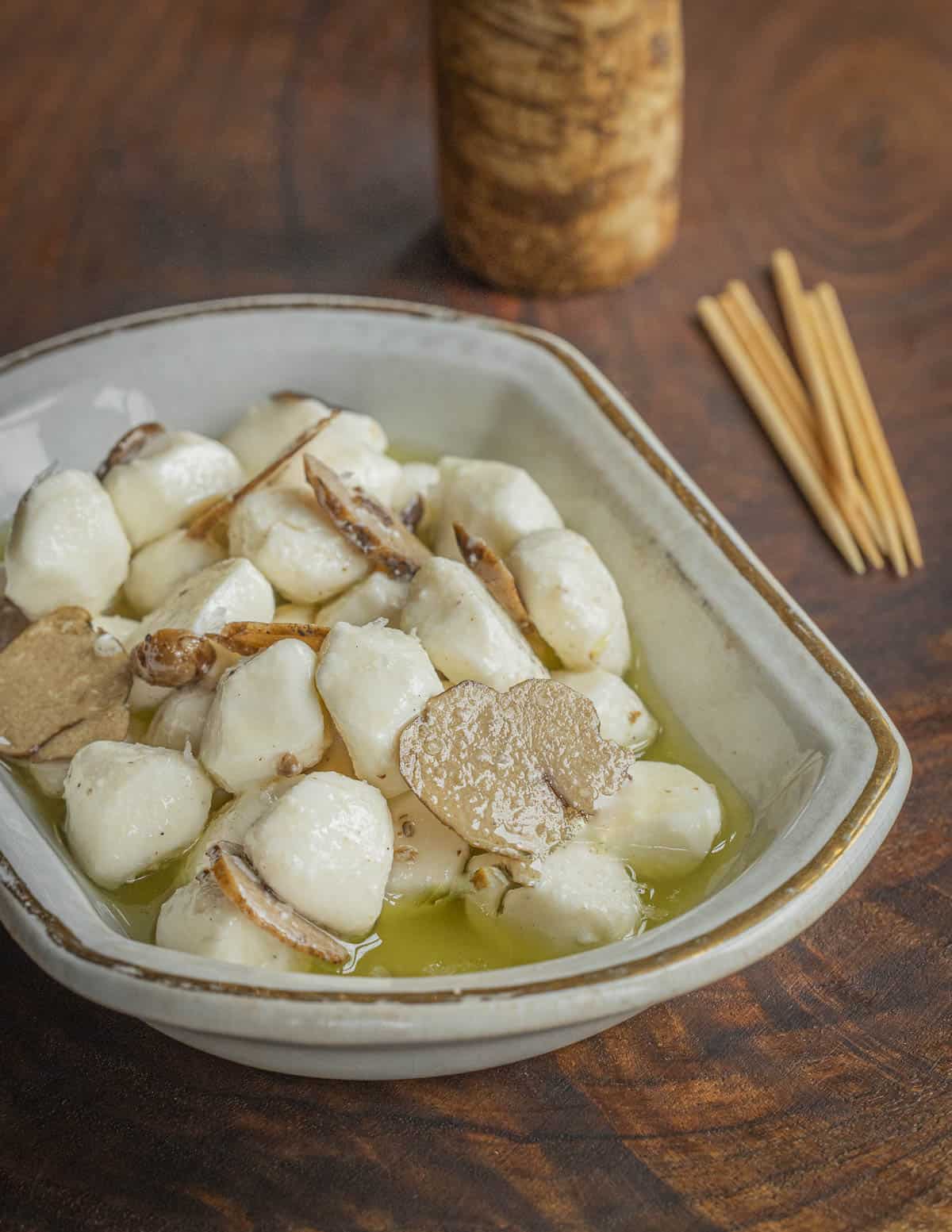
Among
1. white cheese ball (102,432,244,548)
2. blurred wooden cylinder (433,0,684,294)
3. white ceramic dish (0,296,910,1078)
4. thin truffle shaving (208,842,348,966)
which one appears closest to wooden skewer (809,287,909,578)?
blurred wooden cylinder (433,0,684,294)

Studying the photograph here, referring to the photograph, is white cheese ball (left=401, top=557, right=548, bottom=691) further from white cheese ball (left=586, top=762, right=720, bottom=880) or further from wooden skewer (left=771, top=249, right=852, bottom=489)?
wooden skewer (left=771, top=249, right=852, bottom=489)

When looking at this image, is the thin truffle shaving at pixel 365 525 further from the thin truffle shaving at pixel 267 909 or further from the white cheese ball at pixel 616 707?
the thin truffle shaving at pixel 267 909

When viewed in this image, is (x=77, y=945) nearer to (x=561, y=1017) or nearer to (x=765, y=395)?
(x=561, y=1017)

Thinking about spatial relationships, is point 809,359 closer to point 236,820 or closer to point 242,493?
point 242,493

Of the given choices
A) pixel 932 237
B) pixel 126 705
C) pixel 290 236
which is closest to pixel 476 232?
pixel 290 236

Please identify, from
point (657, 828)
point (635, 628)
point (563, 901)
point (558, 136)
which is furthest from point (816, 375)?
point (563, 901)
